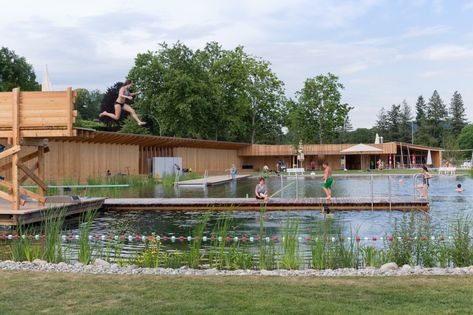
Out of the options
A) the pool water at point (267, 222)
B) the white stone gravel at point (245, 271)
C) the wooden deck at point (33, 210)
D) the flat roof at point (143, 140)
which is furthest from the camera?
the flat roof at point (143, 140)

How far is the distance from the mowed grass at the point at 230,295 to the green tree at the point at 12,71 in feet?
149

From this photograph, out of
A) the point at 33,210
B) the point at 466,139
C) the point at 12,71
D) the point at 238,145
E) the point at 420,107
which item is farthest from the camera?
the point at 420,107

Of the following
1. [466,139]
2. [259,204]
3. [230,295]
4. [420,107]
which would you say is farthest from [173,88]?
[420,107]

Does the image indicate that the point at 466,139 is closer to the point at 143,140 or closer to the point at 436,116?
the point at 436,116

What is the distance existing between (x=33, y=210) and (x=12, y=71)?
39817 millimetres

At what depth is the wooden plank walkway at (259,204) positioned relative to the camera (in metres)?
18.0

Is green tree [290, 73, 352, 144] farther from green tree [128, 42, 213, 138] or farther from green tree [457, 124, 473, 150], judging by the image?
green tree [457, 124, 473, 150]

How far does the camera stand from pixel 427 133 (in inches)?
3583

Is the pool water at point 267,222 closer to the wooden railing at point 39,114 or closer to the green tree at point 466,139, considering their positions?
the wooden railing at point 39,114

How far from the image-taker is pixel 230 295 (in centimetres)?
583

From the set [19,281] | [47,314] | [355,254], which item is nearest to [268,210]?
[355,254]

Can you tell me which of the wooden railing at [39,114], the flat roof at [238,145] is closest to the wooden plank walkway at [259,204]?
the wooden railing at [39,114]

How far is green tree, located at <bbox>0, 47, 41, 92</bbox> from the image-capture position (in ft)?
163

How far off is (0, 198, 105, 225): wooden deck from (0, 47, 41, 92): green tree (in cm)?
3455
